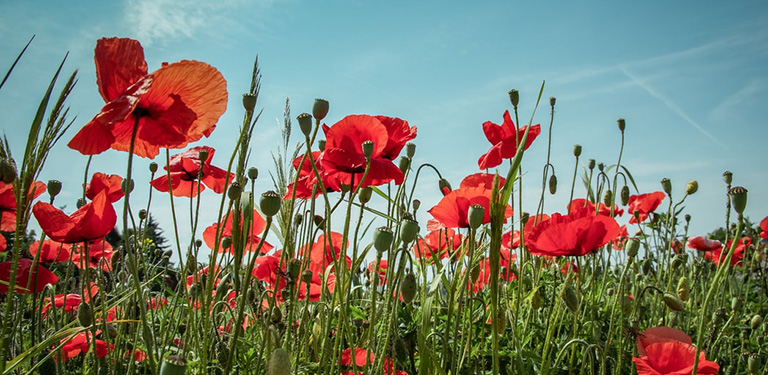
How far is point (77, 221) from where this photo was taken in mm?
1508

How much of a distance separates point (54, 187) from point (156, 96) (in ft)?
3.14

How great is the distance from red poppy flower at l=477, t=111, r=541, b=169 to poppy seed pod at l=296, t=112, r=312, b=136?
92 cm

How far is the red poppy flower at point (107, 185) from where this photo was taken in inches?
81.8

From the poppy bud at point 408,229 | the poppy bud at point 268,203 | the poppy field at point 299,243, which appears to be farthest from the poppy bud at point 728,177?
the poppy bud at point 268,203

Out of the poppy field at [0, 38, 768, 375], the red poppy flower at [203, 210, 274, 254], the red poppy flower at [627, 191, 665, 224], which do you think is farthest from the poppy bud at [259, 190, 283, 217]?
the red poppy flower at [627, 191, 665, 224]

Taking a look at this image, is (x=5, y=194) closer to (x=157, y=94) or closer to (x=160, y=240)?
(x=157, y=94)

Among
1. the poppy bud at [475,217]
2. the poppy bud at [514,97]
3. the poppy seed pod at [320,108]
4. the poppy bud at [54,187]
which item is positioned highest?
the poppy bud at [514,97]

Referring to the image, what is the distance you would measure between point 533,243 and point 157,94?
3.62ft

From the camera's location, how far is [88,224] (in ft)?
4.99

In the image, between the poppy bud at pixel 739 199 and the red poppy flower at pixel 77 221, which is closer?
the poppy bud at pixel 739 199

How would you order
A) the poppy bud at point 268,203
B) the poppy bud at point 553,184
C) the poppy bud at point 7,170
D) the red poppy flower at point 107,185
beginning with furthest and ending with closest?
the poppy bud at point 553,184
the red poppy flower at point 107,185
the poppy bud at point 268,203
the poppy bud at point 7,170

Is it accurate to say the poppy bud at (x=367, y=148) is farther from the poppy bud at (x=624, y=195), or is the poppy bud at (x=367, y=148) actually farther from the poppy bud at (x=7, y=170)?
the poppy bud at (x=624, y=195)

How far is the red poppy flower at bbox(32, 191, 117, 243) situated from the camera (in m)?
1.51

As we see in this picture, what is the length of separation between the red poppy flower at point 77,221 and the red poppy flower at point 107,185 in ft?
1.71
